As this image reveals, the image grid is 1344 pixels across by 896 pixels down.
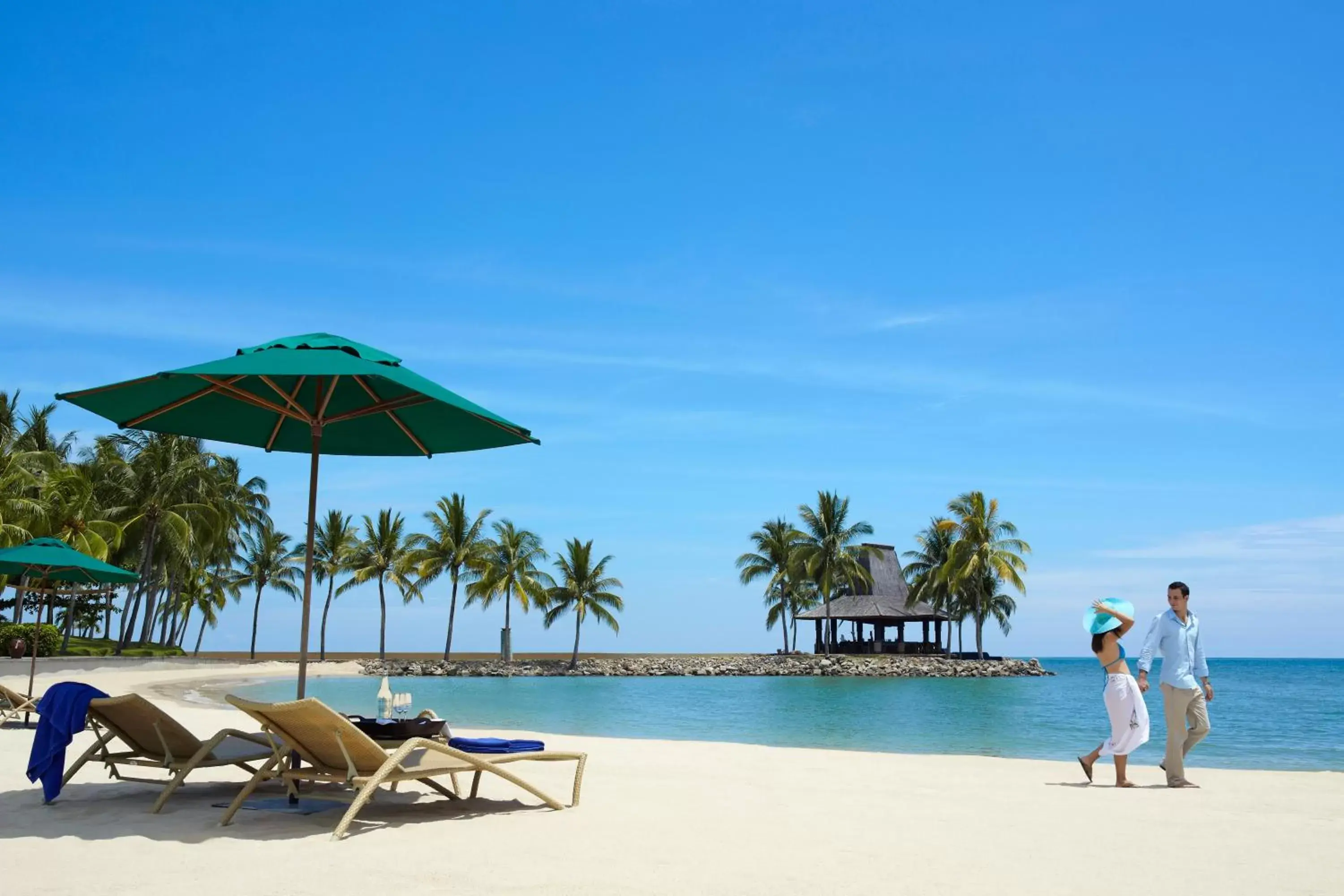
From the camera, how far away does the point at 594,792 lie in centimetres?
622

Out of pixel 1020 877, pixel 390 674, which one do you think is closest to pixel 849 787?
pixel 1020 877

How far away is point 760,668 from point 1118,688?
3583cm

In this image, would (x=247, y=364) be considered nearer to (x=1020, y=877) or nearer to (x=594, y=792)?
(x=594, y=792)

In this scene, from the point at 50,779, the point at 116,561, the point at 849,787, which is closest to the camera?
the point at 50,779

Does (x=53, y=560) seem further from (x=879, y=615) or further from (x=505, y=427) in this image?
(x=879, y=615)

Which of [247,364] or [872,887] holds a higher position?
[247,364]

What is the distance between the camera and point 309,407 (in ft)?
20.2

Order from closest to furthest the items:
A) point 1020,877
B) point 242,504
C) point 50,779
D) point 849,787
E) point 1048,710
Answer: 1. point 1020,877
2. point 50,779
3. point 849,787
4. point 1048,710
5. point 242,504

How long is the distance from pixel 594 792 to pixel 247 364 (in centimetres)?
334

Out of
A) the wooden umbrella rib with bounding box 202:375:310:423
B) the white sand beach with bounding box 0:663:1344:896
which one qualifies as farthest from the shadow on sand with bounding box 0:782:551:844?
the wooden umbrella rib with bounding box 202:375:310:423

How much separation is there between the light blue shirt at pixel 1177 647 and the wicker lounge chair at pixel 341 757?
4.77m

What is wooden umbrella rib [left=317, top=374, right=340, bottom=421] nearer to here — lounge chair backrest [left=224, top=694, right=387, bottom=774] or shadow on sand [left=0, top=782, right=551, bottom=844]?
lounge chair backrest [left=224, top=694, right=387, bottom=774]

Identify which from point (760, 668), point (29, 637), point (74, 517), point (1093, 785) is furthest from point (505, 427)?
point (760, 668)

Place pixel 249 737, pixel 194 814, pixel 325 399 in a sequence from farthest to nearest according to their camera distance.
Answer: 1. pixel 325 399
2. pixel 249 737
3. pixel 194 814
